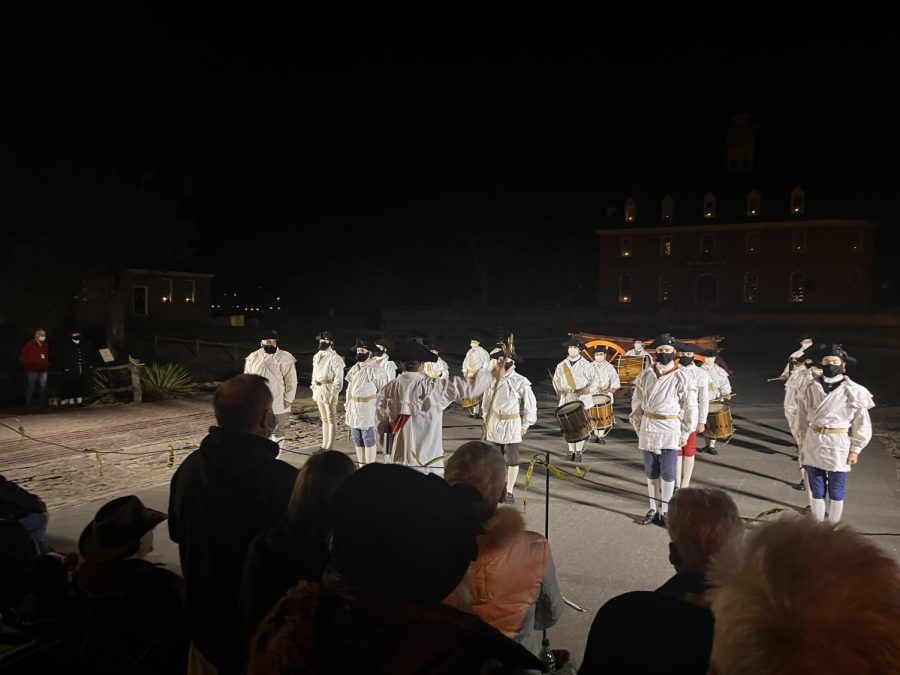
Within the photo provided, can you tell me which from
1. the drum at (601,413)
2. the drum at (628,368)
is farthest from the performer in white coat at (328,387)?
the drum at (628,368)

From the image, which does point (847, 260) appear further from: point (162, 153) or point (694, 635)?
point (694, 635)

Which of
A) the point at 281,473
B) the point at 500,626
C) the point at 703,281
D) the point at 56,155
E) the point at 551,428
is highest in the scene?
the point at 56,155

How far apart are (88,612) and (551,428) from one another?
13045 millimetres

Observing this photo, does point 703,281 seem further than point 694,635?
Yes

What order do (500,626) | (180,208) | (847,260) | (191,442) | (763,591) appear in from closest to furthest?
(763,591)
(500,626)
(191,442)
(180,208)
(847,260)

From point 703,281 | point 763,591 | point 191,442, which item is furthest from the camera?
point 703,281

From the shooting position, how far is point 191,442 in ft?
43.2

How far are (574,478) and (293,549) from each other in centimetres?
862

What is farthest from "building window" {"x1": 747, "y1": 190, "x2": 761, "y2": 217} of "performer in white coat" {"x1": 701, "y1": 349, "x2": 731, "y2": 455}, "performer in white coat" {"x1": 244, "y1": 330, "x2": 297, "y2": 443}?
"performer in white coat" {"x1": 244, "y1": 330, "x2": 297, "y2": 443}

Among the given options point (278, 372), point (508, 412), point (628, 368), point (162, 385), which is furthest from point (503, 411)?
point (162, 385)

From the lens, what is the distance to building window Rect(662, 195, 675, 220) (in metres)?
52.7

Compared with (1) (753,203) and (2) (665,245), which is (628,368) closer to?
(2) (665,245)

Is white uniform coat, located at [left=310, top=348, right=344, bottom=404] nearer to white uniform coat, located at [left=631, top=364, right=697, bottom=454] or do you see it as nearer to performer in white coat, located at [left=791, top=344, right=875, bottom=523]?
white uniform coat, located at [left=631, top=364, right=697, bottom=454]

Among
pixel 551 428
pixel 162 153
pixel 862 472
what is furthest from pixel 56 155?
pixel 862 472
